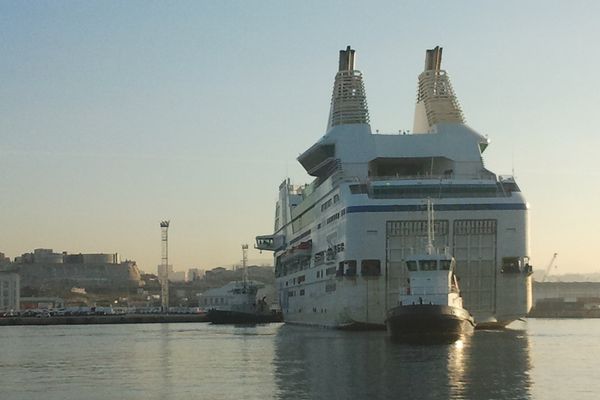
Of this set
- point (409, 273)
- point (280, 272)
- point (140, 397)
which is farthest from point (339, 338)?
point (280, 272)

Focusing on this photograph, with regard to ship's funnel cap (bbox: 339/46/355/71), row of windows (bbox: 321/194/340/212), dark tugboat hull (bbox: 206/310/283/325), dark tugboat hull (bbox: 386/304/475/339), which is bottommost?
dark tugboat hull (bbox: 206/310/283/325)

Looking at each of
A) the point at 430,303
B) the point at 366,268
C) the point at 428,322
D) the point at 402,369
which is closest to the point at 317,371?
the point at 402,369

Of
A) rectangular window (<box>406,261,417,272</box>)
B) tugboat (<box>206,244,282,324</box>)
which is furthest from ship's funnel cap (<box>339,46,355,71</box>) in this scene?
tugboat (<box>206,244,282,324</box>)

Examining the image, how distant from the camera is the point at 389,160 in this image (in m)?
101

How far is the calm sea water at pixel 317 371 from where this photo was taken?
46.3 metres

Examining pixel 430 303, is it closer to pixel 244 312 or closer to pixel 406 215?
pixel 406 215

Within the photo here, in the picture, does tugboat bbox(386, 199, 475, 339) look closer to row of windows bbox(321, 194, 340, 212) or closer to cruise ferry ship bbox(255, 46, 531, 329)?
cruise ferry ship bbox(255, 46, 531, 329)

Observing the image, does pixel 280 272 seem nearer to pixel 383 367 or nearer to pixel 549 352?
pixel 549 352

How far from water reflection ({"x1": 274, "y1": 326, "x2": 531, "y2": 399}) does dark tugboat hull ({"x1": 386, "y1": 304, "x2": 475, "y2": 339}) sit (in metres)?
1.37

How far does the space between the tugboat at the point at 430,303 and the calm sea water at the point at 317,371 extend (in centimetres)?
178

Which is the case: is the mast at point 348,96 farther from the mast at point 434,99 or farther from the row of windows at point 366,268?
the row of windows at point 366,268

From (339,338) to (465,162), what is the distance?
1026 inches

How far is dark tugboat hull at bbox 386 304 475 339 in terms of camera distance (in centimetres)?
7488

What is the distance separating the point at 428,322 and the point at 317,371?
21375 mm
